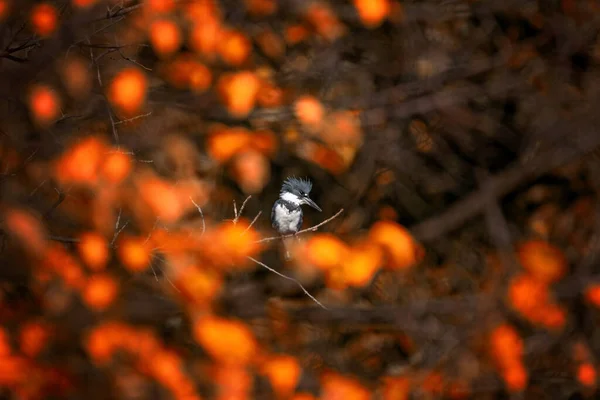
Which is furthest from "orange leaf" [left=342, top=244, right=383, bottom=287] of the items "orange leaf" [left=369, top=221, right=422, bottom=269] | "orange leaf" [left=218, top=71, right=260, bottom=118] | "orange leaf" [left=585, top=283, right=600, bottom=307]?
"orange leaf" [left=585, top=283, right=600, bottom=307]

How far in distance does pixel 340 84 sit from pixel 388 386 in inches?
109

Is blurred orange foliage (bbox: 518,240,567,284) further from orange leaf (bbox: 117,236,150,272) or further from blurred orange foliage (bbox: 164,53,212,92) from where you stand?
orange leaf (bbox: 117,236,150,272)

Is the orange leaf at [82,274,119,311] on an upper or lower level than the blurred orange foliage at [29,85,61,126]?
lower

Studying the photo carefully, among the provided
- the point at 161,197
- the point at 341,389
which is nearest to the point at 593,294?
the point at 341,389

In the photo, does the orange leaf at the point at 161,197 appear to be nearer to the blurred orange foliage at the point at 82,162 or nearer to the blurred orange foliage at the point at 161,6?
the blurred orange foliage at the point at 82,162

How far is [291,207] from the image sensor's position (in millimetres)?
2973

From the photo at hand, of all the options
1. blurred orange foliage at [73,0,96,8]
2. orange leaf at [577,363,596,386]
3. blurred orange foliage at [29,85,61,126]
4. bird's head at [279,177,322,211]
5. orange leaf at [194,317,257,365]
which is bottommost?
orange leaf at [577,363,596,386]

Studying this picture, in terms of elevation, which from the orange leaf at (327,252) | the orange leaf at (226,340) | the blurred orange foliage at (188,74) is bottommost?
the orange leaf at (226,340)

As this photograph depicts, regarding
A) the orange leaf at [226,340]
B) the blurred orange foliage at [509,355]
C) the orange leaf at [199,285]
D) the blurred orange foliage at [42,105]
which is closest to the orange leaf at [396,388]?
the blurred orange foliage at [509,355]

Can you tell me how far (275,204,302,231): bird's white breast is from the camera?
291 cm

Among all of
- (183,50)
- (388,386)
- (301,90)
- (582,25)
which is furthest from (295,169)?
(582,25)

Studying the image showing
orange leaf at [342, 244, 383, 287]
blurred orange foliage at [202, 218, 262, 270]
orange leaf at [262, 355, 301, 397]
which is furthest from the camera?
orange leaf at [262, 355, 301, 397]

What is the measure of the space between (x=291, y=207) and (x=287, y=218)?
0.24 ft

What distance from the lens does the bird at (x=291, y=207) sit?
2920 millimetres
